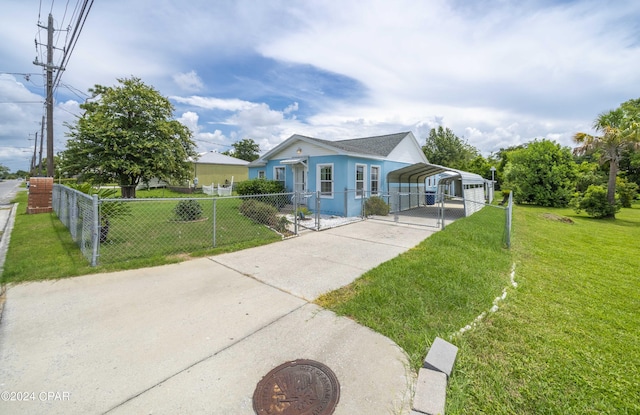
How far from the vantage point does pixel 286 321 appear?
3.04m

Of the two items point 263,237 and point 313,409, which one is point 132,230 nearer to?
point 263,237

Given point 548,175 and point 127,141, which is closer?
point 127,141

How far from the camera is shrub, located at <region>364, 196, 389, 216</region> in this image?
11484 mm

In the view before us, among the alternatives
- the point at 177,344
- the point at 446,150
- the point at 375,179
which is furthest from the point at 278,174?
the point at 446,150

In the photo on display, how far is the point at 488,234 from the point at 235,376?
791cm

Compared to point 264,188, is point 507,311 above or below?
below

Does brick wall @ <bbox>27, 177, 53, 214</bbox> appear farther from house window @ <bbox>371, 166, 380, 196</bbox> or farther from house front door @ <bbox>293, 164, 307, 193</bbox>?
house window @ <bbox>371, 166, 380, 196</bbox>

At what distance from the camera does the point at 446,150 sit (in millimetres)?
32688

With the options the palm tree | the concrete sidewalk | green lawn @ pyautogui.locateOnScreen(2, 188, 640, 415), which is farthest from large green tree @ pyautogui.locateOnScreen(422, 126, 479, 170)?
the concrete sidewalk

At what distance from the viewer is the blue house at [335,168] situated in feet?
35.8

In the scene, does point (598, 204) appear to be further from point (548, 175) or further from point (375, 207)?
point (375, 207)

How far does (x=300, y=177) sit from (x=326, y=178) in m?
1.63

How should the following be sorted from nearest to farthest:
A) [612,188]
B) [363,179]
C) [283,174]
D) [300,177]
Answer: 1. [363,179]
2. [300,177]
3. [283,174]
4. [612,188]

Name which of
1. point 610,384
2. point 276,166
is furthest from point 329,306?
point 276,166
